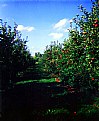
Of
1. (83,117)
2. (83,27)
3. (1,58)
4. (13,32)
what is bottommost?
(83,117)

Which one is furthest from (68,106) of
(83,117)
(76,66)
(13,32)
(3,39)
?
(13,32)

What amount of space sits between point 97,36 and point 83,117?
→ 3.41m

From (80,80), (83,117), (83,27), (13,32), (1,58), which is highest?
(13,32)

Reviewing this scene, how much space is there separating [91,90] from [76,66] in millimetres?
2892

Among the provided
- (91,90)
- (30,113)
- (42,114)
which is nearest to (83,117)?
(42,114)

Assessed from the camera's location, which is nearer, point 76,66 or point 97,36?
point 97,36

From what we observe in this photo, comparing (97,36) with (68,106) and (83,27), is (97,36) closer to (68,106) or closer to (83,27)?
(83,27)

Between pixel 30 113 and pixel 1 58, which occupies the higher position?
pixel 1 58

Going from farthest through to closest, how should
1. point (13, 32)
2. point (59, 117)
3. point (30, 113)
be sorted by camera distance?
point (13, 32) → point (30, 113) → point (59, 117)

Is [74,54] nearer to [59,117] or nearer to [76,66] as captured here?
[76,66]

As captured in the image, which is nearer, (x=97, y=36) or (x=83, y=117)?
(x=83, y=117)

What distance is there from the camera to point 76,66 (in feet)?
41.9

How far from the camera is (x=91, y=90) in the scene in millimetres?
14781

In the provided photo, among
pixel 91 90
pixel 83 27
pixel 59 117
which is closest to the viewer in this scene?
pixel 59 117
